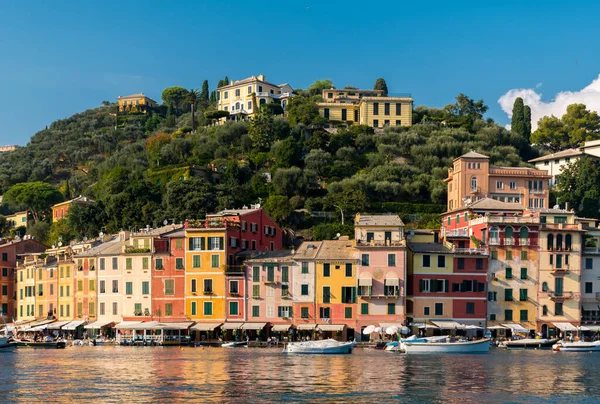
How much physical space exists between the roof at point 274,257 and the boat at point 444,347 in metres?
16.5

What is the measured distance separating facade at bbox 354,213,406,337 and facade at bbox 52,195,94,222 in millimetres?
55936

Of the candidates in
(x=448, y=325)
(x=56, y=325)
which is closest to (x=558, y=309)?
(x=448, y=325)

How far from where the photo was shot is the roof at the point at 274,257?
8861cm

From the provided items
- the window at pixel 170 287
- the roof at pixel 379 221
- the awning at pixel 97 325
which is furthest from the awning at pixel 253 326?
the awning at pixel 97 325

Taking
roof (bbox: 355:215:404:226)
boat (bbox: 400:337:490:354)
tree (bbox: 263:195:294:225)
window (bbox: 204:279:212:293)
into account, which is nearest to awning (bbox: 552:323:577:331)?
boat (bbox: 400:337:490:354)

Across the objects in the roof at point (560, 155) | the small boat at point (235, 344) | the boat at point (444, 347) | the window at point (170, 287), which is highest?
the roof at point (560, 155)

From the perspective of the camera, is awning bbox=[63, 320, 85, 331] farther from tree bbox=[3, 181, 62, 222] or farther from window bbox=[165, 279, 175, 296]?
tree bbox=[3, 181, 62, 222]

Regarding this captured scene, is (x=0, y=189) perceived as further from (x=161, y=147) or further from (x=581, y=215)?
(x=581, y=215)

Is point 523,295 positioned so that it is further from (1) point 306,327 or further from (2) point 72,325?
(2) point 72,325

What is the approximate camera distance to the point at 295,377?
5888 centimetres

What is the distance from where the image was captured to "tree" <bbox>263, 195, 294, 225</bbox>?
376ft

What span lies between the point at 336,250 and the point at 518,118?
255 ft

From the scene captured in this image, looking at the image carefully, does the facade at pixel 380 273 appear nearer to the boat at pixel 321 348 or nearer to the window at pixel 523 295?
the boat at pixel 321 348

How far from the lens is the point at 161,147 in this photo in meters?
148
